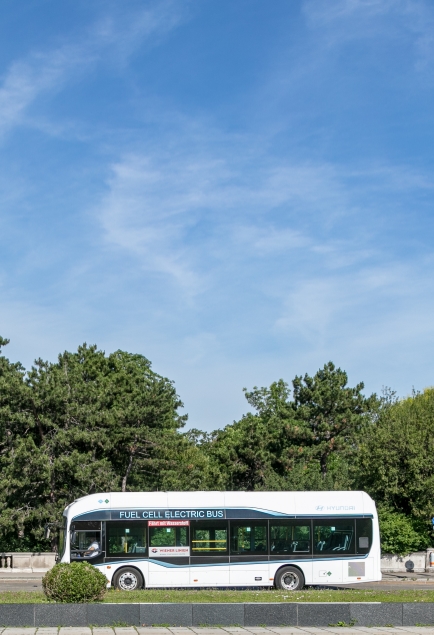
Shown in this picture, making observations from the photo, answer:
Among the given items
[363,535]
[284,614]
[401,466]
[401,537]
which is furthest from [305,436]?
[284,614]

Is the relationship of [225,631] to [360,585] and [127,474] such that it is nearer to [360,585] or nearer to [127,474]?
[360,585]

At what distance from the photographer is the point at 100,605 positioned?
1659 cm

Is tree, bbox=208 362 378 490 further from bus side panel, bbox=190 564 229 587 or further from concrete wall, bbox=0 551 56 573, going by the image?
bus side panel, bbox=190 564 229 587

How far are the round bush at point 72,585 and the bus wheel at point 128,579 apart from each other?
372 inches

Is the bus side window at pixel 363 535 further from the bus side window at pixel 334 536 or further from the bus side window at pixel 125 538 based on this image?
the bus side window at pixel 125 538

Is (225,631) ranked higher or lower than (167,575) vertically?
higher

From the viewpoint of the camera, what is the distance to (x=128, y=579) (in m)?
27.1

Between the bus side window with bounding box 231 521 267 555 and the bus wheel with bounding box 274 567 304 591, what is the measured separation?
96 centimetres

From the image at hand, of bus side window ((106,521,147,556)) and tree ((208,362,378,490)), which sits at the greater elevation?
tree ((208,362,378,490))

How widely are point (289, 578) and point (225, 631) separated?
12009 millimetres

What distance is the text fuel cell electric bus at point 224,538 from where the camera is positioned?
27375 millimetres

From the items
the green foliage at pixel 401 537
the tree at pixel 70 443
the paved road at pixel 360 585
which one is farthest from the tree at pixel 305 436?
the paved road at pixel 360 585

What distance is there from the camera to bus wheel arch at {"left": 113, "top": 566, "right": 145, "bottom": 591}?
88.2 ft

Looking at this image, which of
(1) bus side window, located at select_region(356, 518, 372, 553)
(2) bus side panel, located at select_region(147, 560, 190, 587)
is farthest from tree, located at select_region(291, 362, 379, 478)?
(2) bus side panel, located at select_region(147, 560, 190, 587)
